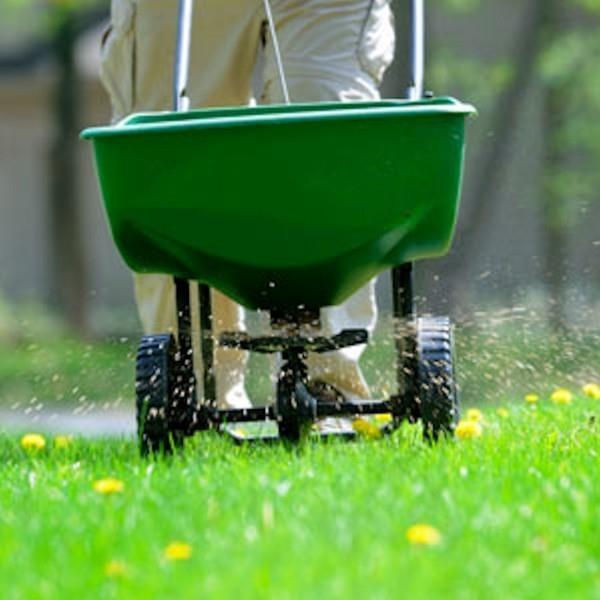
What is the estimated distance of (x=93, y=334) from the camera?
50.1ft

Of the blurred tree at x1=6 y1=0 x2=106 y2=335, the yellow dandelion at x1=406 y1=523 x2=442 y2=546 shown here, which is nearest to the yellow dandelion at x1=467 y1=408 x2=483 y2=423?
the yellow dandelion at x1=406 y1=523 x2=442 y2=546

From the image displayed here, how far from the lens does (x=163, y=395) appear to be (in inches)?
158

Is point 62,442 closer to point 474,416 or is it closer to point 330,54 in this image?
point 474,416

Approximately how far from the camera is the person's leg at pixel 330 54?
443 cm

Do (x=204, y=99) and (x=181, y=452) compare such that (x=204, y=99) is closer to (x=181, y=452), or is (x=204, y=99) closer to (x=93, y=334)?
(x=181, y=452)

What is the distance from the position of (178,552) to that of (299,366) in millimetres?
1410

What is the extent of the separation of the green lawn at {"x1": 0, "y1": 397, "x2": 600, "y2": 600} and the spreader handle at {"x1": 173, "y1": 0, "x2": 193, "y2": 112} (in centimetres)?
77

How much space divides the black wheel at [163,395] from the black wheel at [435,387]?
1.62 feet

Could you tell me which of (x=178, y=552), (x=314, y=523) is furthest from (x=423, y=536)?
(x=178, y=552)

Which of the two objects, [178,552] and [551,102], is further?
[551,102]

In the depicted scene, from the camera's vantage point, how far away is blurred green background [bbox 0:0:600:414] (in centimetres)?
1370

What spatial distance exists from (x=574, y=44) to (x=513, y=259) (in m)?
2.13

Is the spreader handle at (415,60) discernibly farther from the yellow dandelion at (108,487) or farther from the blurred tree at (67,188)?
the blurred tree at (67,188)

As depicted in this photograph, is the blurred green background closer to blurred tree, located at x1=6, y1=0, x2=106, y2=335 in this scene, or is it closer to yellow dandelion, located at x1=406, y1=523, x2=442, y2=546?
blurred tree, located at x1=6, y1=0, x2=106, y2=335
